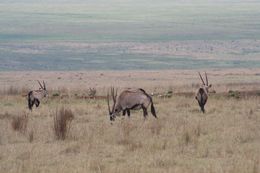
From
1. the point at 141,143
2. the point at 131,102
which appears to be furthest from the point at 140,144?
the point at 131,102

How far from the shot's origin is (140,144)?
12852 millimetres

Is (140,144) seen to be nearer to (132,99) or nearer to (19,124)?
(19,124)

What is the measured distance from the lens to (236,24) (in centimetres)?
10925

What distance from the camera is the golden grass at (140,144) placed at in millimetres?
10727

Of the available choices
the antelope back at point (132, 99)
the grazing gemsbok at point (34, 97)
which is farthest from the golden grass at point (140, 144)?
the grazing gemsbok at point (34, 97)

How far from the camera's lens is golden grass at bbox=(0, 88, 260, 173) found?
10.7 m

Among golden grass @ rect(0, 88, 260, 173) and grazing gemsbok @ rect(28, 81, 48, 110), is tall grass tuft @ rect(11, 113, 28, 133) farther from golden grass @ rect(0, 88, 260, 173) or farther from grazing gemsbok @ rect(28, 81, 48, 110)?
grazing gemsbok @ rect(28, 81, 48, 110)

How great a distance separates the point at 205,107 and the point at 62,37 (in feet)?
251

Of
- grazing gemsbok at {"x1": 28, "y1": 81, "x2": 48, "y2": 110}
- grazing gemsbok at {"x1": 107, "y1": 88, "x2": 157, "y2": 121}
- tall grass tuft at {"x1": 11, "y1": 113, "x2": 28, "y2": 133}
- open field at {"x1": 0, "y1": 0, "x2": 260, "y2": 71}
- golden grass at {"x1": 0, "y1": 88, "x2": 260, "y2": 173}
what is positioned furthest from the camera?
open field at {"x1": 0, "y1": 0, "x2": 260, "y2": 71}

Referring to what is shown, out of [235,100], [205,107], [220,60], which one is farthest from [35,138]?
[220,60]

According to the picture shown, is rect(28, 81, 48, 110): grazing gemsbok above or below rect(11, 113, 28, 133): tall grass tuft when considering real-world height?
A: above

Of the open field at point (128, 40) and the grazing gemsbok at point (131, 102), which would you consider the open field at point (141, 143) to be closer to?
the grazing gemsbok at point (131, 102)

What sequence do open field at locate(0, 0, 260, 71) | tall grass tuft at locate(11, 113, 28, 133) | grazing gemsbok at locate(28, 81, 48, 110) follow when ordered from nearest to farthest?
tall grass tuft at locate(11, 113, 28, 133) → grazing gemsbok at locate(28, 81, 48, 110) → open field at locate(0, 0, 260, 71)

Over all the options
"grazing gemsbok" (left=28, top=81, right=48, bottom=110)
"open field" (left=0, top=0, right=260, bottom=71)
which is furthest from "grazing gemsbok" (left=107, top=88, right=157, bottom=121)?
"open field" (left=0, top=0, right=260, bottom=71)
